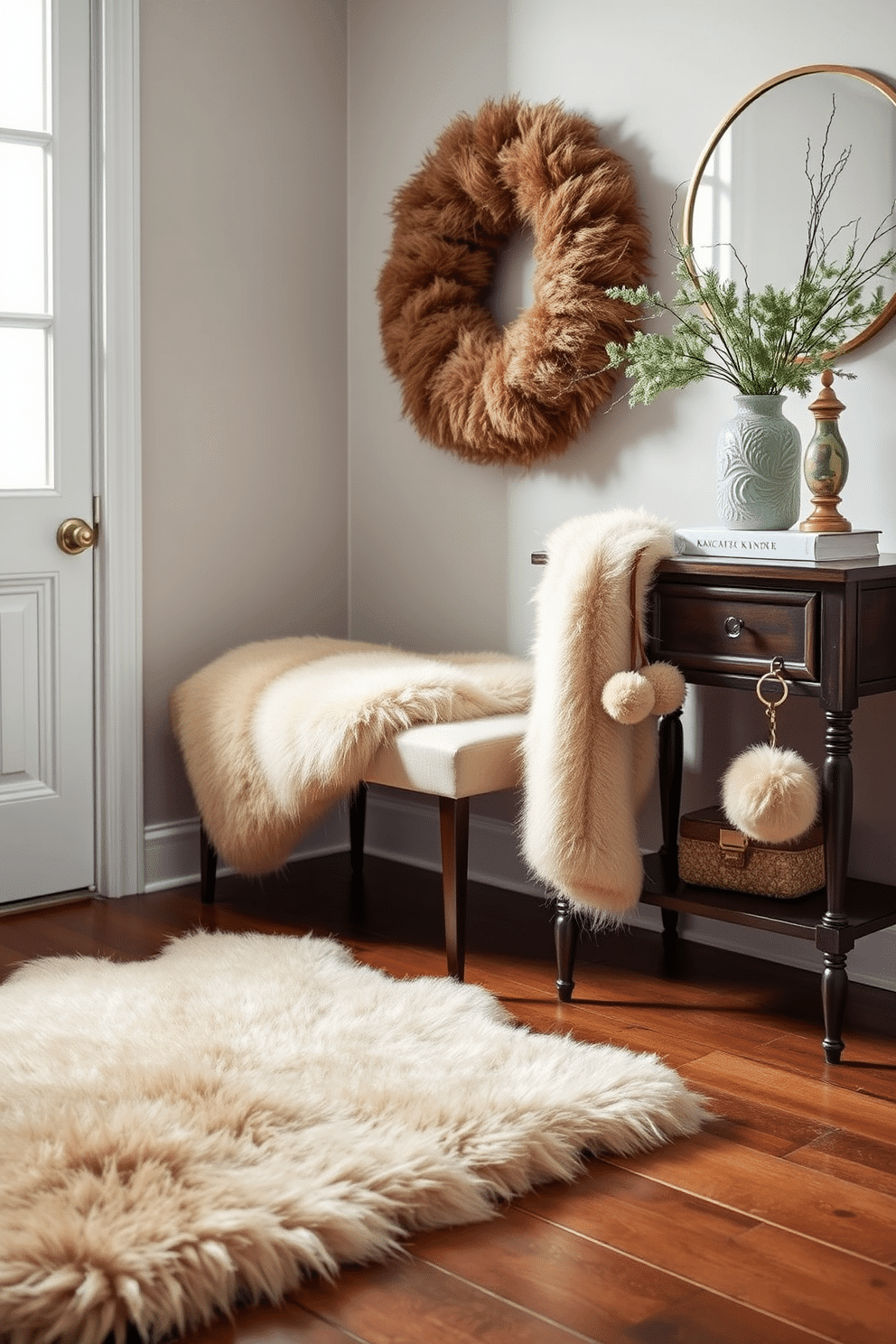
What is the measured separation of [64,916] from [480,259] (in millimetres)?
1773

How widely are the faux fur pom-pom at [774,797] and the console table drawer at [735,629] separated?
154mm

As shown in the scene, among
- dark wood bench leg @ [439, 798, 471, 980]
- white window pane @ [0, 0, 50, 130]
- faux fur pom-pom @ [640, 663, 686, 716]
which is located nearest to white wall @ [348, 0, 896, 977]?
faux fur pom-pom @ [640, 663, 686, 716]

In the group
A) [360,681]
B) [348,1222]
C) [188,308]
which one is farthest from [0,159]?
[348,1222]

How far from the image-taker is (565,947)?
2668mm

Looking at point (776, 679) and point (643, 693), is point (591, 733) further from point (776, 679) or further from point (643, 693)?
point (776, 679)

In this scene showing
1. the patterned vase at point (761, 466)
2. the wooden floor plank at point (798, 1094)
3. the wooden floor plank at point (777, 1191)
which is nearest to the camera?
the wooden floor plank at point (777, 1191)

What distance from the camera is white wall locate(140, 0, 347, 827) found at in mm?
3396

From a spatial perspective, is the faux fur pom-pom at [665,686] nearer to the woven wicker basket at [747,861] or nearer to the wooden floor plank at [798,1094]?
the woven wicker basket at [747,861]

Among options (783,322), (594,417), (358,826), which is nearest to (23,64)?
(594,417)

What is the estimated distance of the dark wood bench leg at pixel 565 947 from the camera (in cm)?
267

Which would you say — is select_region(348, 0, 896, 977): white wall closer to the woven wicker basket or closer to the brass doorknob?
the woven wicker basket

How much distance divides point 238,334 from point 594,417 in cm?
97

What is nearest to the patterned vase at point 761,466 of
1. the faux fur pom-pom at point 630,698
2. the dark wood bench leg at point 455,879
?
the faux fur pom-pom at point 630,698

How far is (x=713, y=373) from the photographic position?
2.66 meters
